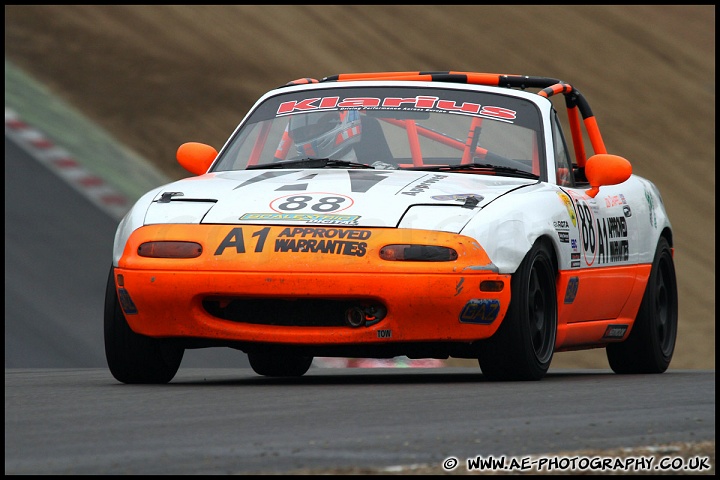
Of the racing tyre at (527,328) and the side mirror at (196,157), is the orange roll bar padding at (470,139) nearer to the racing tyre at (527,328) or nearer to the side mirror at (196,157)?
the racing tyre at (527,328)


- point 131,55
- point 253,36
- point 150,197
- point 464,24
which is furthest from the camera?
point 464,24

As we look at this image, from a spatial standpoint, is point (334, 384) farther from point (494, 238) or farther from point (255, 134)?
point (255, 134)

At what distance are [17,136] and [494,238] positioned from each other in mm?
9610

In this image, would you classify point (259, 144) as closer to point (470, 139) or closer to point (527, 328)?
point (470, 139)

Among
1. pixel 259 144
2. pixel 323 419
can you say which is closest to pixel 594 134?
pixel 259 144

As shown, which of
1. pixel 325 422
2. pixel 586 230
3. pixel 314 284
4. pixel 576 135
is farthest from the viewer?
pixel 576 135

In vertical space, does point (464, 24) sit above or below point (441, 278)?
below

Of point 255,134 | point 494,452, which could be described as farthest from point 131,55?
point 494,452

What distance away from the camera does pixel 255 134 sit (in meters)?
8.93

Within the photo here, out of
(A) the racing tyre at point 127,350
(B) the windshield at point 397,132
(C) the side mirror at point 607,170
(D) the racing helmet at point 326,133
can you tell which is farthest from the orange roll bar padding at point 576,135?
(A) the racing tyre at point 127,350

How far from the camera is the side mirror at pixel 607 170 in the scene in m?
8.46

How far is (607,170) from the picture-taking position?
848cm

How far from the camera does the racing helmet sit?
8.55 m

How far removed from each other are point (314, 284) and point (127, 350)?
1.07 metres
